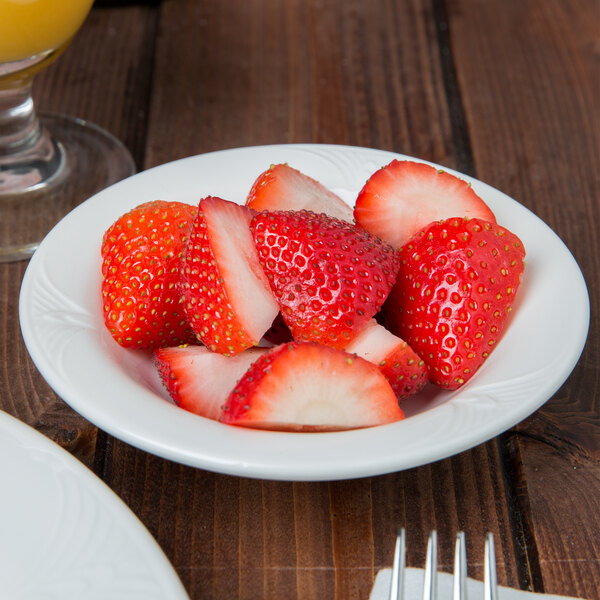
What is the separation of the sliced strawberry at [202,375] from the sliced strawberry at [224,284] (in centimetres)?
1

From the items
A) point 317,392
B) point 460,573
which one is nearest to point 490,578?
point 460,573

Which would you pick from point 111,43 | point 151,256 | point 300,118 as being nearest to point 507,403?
point 151,256

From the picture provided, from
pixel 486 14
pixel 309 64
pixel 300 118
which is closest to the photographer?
pixel 300 118

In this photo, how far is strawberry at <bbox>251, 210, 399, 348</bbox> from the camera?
0.75 metres

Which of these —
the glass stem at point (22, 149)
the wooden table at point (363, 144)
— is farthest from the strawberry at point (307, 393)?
the glass stem at point (22, 149)

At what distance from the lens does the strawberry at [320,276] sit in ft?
2.45

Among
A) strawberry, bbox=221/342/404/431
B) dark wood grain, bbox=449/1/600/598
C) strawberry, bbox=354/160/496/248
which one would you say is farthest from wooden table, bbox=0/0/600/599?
strawberry, bbox=354/160/496/248

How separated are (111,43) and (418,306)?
945mm

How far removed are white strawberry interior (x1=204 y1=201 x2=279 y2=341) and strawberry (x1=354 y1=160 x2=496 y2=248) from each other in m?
0.15

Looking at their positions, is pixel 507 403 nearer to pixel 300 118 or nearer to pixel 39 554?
pixel 39 554

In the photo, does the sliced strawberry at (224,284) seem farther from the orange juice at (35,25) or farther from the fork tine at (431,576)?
the orange juice at (35,25)

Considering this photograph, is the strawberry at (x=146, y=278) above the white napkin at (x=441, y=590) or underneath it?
above

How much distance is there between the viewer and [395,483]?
2.51 ft

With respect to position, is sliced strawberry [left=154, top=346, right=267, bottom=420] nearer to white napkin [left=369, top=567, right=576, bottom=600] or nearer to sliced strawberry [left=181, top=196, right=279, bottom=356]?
sliced strawberry [left=181, top=196, right=279, bottom=356]
